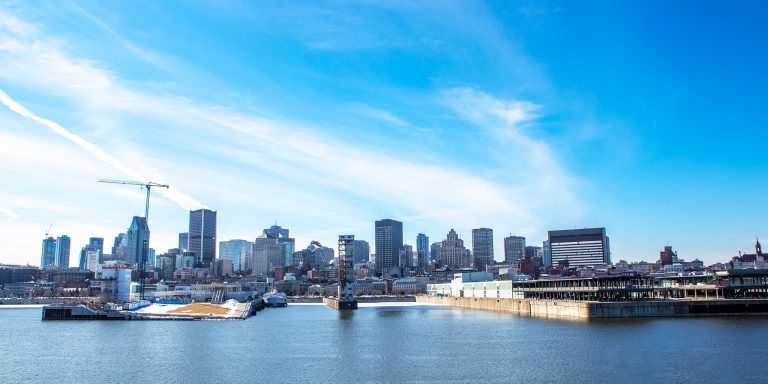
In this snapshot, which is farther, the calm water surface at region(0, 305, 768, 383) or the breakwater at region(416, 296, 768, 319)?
the breakwater at region(416, 296, 768, 319)

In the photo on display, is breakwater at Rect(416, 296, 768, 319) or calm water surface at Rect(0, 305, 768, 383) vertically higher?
breakwater at Rect(416, 296, 768, 319)

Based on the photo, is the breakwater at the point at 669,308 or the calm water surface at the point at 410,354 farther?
the breakwater at the point at 669,308

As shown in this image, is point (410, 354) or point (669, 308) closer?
point (410, 354)

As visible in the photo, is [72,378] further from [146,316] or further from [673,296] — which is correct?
[673,296]

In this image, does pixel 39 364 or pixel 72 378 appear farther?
pixel 39 364

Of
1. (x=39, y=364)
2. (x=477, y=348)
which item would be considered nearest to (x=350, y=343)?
(x=477, y=348)

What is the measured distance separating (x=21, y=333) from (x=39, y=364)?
5390cm

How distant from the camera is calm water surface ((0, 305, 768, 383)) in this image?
216 ft

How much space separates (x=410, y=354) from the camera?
82.9 meters

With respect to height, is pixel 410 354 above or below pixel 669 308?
below

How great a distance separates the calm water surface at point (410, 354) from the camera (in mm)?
65812

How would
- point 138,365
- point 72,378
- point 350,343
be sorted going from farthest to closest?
point 350,343, point 138,365, point 72,378

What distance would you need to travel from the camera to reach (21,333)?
407 feet

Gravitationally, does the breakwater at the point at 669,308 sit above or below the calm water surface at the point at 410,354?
above
